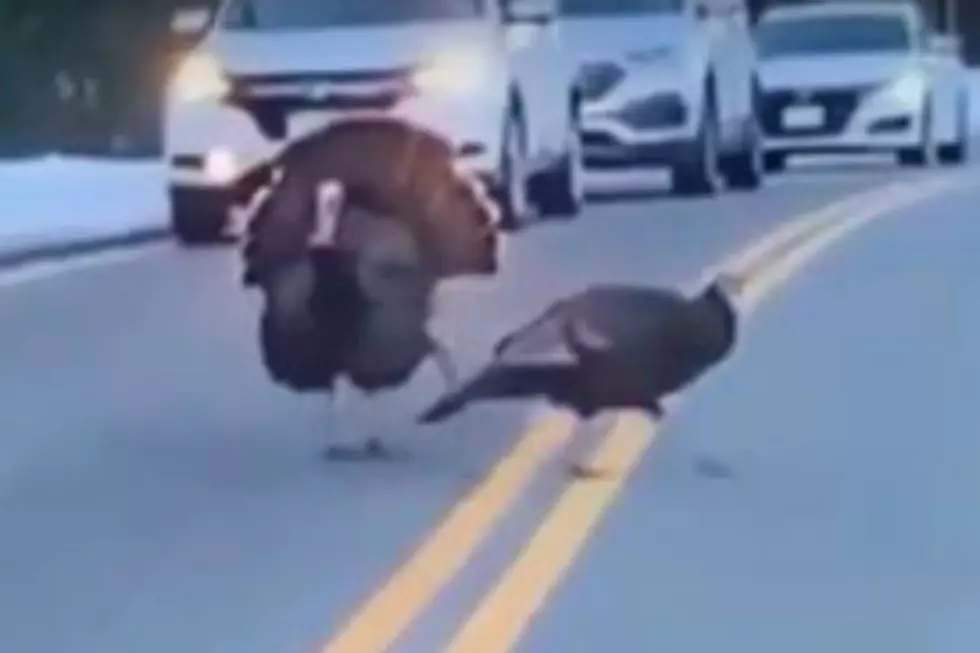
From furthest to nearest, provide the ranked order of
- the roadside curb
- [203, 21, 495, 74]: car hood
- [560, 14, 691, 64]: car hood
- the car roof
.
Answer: the car roof → [560, 14, 691, 64]: car hood → [203, 21, 495, 74]: car hood → the roadside curb

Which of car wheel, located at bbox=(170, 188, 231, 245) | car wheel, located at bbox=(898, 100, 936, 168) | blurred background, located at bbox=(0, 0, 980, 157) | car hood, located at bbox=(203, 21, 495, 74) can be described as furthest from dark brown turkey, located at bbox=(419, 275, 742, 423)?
blurred background, located at bbox=(0, 0, 980, 157)

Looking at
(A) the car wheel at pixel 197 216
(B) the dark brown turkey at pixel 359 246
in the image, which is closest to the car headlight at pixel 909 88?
(A) the car wheel at pixel 197 216

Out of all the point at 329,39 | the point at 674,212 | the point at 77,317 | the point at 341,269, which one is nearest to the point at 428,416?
the point at 341,269

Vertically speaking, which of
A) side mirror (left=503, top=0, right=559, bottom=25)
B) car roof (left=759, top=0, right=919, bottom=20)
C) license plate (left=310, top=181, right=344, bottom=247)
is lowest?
car roof (left=759, top=0, right=919, bottom=20)

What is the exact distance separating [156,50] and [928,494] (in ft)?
112

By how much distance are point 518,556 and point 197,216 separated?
1387 cm

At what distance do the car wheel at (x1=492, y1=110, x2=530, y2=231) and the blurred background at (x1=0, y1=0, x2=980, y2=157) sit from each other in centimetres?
1721

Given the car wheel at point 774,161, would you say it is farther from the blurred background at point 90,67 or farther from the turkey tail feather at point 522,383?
the turkey tail feather at point 522,383

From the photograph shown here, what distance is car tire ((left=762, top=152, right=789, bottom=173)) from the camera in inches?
1396

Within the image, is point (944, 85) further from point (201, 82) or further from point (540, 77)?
point (201, 82)

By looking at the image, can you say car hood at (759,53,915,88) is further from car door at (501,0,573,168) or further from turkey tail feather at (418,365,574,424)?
turkey tail feather at (418,365,574,424)

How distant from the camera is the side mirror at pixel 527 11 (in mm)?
24703

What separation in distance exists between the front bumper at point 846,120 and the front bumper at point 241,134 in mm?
10405

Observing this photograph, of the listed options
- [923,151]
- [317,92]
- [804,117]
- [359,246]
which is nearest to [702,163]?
[804,117]
